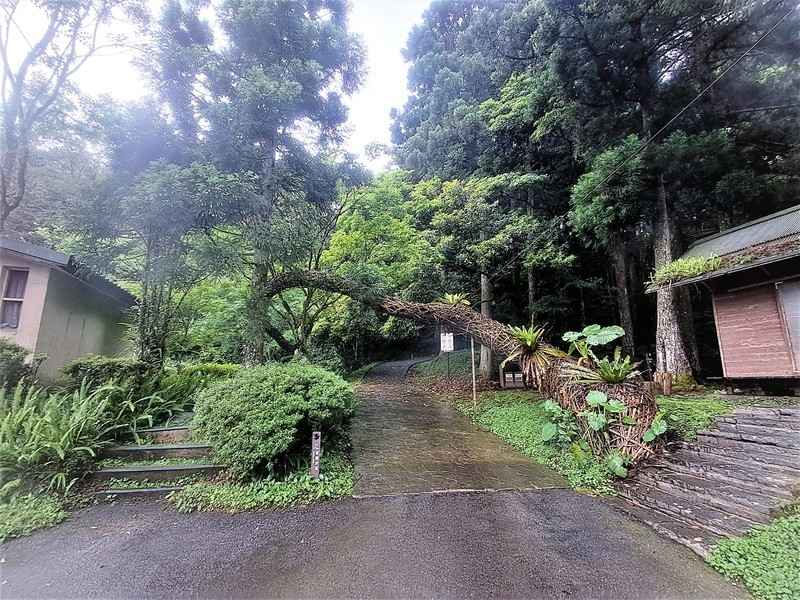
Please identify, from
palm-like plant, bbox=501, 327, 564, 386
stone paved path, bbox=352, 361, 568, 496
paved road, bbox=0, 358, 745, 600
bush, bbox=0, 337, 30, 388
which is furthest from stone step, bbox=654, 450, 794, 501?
bush, bbox=0, 337, 30, 388

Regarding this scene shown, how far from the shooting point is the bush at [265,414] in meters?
3.92

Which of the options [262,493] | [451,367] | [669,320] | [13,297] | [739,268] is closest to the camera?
[262,493]

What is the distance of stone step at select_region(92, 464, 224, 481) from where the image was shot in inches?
161

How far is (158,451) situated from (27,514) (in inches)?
48.9

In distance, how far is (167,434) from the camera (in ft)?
15.9

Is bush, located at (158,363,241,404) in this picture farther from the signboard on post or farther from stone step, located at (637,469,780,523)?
stone step, located at (637,469,780,523)

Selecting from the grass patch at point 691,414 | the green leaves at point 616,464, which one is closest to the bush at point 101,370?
the green leaves at point 616,464

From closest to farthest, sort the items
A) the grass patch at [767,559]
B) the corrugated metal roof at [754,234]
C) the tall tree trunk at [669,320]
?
the grass patch at [767,559] < the corrugated metal roof at [754,234] < the tall tree trunk at [669,320]

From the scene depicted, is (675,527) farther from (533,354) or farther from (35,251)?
(35,251)

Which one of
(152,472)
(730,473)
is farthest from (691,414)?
(152,472)

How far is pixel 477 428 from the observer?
Result: 23.0 ft

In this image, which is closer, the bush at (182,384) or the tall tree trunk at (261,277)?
the bush at (182,384)

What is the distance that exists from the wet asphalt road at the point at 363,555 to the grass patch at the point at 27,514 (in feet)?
0.44

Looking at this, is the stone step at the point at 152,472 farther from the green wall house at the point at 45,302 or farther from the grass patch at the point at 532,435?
the grass patch at the point at 532,435
